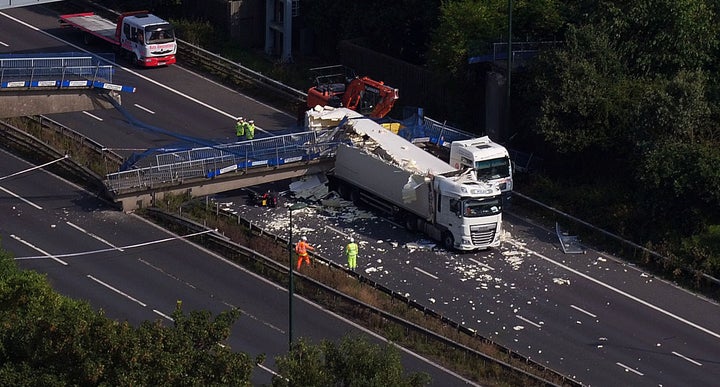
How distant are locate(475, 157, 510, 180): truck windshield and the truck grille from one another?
2.70 m

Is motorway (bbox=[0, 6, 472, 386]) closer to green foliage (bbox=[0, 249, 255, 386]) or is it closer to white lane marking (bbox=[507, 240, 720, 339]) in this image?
white lane marking (bbox=[507, 240, 720, 339])

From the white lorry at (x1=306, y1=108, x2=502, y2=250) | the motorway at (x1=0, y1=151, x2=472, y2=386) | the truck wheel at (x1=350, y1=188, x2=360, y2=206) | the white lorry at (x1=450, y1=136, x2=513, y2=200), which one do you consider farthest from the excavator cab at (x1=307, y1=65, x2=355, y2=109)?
the motorway at (x1=0, y1=151, x2=472, y2=386)

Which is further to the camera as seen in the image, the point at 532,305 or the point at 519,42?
the point at 519,42

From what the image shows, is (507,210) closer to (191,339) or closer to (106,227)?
(106,227)

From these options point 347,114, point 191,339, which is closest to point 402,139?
point 347,114

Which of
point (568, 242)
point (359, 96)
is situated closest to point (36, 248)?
point (359, 96)

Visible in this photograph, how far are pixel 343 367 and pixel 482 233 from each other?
59.2 feet

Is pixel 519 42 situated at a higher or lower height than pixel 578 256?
higher

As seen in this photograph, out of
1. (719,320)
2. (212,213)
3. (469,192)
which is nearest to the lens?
(719,320)

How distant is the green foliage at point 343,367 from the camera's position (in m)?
23.9

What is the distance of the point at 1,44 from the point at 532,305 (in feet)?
101

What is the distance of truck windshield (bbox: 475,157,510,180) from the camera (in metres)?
44.0

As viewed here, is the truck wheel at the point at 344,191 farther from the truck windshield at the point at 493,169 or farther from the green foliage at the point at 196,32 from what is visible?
the green foliage at the point at 196,32

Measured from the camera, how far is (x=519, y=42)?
49812mm
